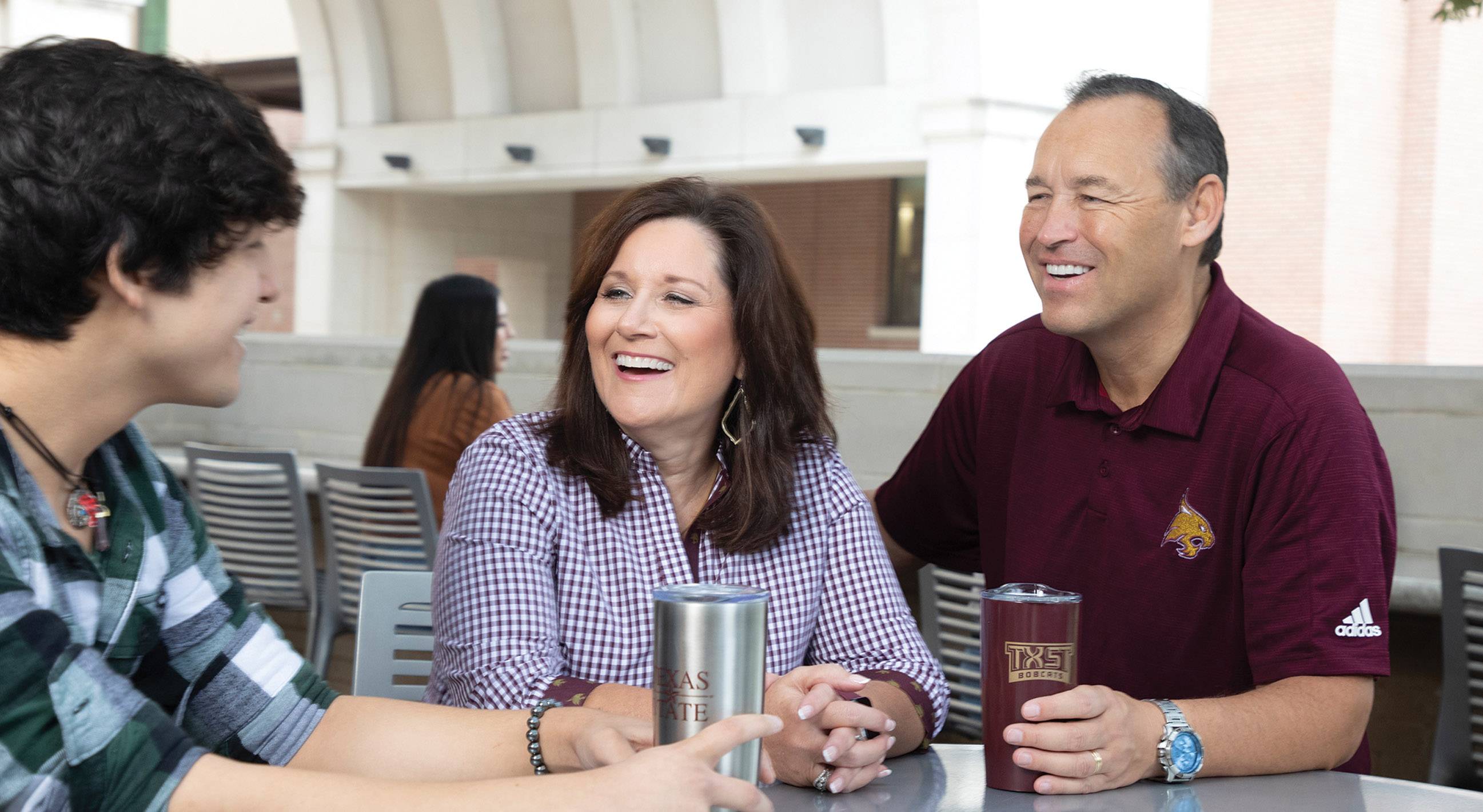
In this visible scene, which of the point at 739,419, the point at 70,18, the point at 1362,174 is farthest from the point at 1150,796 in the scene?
the point at 1362,174

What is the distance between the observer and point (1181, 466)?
1.80m

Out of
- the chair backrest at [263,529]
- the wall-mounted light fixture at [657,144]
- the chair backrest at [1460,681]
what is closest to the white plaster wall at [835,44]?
the wall-mounted light fixture at [657,144]

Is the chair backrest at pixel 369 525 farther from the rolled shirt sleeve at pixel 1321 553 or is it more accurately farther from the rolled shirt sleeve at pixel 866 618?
the rolled shirt sleeve at pixel 1321 553

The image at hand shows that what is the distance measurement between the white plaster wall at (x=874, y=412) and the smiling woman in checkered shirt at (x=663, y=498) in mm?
238

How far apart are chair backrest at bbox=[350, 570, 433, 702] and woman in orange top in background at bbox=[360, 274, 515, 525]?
7.32 feet

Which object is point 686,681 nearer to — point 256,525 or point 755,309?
point 755,309

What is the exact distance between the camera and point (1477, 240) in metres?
18.6

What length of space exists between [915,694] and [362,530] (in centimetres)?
277

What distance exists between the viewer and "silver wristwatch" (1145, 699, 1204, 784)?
4.71 feet

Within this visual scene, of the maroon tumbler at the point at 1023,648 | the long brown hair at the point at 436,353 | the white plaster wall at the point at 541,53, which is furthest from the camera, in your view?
the white plaster wall at the point at 541,53

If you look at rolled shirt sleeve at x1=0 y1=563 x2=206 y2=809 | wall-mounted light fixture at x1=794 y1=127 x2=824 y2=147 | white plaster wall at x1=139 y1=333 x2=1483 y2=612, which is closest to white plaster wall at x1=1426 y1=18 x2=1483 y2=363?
wall-mounted light fixture at x1=794 y1=127 x2=824 y2=147

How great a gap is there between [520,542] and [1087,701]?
71cm

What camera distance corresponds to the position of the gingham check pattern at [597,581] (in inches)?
65.4

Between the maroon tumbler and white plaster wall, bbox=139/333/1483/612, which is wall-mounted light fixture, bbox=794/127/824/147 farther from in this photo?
the maroon tumbler
